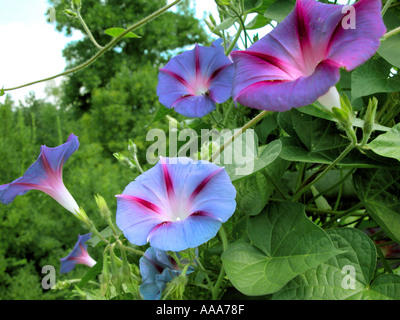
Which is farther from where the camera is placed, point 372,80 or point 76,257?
point 76,257

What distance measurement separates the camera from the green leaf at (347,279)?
1.24ft

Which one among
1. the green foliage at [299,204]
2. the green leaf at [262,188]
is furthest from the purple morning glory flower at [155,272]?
the green leaf at [262,188]

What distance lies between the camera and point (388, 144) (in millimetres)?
392

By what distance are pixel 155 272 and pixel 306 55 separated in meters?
0.28

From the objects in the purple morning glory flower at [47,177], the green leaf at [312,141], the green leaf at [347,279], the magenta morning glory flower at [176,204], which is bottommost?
the green leaf at [347,279]

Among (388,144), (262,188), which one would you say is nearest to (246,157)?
(262,188)

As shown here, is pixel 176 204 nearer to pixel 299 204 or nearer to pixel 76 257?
pixel 299 204

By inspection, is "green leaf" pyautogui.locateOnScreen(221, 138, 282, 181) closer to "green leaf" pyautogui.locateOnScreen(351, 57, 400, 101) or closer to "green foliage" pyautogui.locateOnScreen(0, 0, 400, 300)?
"green foliage" pyautogui.locateOnScreen(0, 0, 400, 300)

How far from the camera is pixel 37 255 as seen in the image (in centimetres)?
278

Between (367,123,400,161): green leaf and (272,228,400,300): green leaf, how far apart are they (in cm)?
9

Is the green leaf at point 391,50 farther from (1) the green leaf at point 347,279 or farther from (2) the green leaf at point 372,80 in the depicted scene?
(1) the green leaf at point 347,279

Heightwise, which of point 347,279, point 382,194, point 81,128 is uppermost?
point 81,128

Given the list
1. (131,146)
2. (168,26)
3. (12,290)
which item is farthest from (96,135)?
(131,146)

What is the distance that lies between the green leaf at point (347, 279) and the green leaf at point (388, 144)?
0.30 feet
